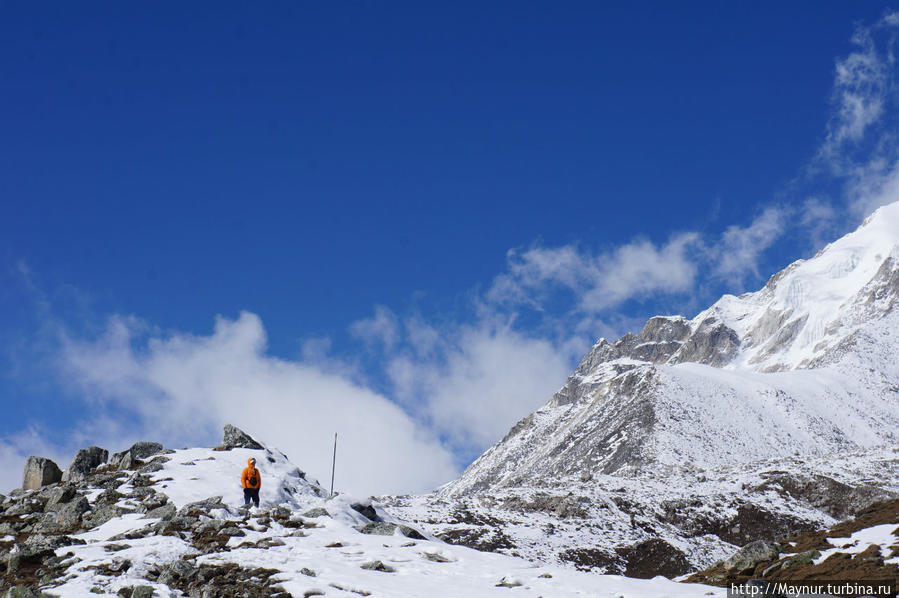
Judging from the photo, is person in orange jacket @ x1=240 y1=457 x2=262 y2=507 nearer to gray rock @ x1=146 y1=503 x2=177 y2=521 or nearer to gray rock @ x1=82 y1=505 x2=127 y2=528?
gray rock @ x1=146 y1=503 x2=177 y2=521

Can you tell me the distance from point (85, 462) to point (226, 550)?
583 inches

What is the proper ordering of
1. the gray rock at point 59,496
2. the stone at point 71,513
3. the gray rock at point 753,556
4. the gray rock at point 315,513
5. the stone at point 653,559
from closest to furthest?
the gray rock at point 753,556
the gray rock at point 315,513
the stone at point 71,513
the gray rock at point 59,496
the stone at point 653,559

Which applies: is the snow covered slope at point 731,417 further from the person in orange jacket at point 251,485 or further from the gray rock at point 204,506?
the gray rock at point 204,506

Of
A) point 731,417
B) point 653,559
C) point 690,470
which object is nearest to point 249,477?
point 653,559

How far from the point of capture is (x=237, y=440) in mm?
34969

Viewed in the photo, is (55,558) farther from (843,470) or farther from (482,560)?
(843,470)

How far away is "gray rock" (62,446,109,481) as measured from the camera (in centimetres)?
3097

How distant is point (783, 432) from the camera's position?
125 meters

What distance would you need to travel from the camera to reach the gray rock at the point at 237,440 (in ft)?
114

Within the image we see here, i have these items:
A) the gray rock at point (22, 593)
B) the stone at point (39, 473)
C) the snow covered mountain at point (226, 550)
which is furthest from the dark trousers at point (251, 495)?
the stone at point (39, 473)

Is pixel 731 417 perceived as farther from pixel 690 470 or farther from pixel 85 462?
pixel 85 462

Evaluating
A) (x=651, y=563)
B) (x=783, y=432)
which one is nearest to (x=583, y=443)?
(x=783, y=432)

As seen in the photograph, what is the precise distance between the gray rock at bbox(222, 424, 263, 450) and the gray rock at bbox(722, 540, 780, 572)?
22.6m

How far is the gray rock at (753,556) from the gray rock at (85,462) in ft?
84.6
